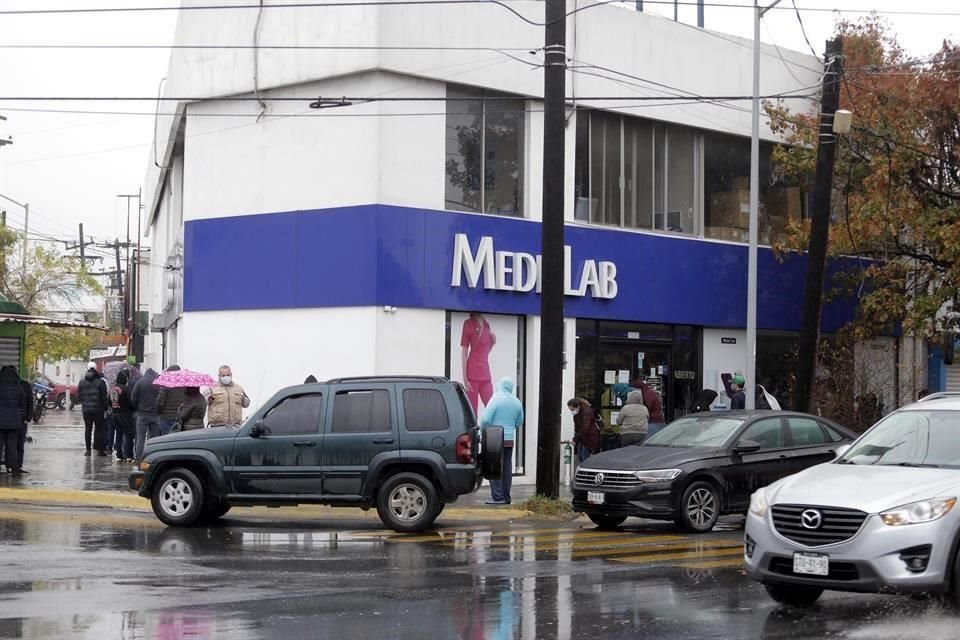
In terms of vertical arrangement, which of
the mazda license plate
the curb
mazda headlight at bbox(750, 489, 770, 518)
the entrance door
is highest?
the entrance door

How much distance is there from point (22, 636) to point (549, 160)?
449 inches

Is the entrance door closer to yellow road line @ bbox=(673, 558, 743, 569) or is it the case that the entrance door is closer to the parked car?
yellow road line @ bbox=(673, 558, 743, 569)

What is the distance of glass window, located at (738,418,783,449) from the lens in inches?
677

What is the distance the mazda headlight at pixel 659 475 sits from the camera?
1614cm

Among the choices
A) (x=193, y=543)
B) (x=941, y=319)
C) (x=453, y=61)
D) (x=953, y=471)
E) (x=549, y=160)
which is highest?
(x=453, y=61)

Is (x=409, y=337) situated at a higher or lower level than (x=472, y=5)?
lower

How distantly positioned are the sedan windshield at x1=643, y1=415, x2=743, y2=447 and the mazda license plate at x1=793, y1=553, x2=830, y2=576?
7106mm

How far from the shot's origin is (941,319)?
1104 inches

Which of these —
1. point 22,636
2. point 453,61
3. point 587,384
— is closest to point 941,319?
point 587,384

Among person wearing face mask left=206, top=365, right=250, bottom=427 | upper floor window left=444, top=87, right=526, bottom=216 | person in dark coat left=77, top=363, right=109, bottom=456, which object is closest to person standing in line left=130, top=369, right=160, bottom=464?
person wearing face mask left=206, top=365, right=250, bottom=427

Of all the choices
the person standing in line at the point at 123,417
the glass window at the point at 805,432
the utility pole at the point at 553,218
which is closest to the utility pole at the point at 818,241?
the glass window at the point at 805,432

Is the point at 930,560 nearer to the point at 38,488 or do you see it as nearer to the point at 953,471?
the point at 953,471

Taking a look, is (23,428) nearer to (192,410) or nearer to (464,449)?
(192,410)

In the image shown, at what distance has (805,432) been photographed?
1772 centimetres
